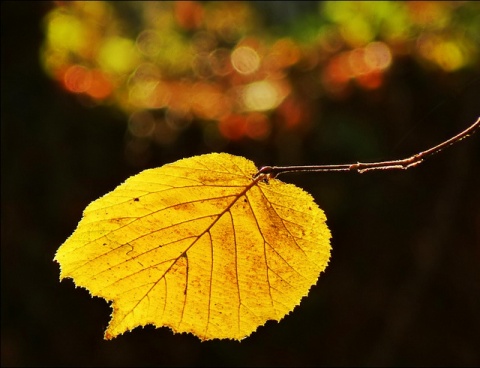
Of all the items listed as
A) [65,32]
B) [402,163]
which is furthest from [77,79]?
[402,163]

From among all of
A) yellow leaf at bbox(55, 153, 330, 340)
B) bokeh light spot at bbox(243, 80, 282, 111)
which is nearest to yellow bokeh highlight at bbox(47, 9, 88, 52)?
bokeh light spot at bbox(243, 80, 282, 111)

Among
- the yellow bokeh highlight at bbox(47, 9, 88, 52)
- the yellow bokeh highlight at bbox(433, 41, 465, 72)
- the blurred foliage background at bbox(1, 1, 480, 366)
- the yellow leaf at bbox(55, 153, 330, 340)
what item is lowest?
the yellow leaf at bbox(55, 153, 330, 340)

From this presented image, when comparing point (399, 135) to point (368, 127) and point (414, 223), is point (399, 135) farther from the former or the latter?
point (414, 223)

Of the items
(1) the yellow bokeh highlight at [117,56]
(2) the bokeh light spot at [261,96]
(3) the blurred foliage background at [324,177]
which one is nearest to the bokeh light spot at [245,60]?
(2) the bokeh light spot at [261,96]

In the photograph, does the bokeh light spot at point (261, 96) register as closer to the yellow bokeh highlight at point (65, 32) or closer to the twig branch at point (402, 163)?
the yellow bokeh highlight at point (65, 32)

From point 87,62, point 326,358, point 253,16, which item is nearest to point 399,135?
point 326,358

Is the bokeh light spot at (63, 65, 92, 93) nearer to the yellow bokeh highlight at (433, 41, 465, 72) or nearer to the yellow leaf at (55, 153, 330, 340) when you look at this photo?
the yellow bokeh highlight at (433, 41, 465, 72)
